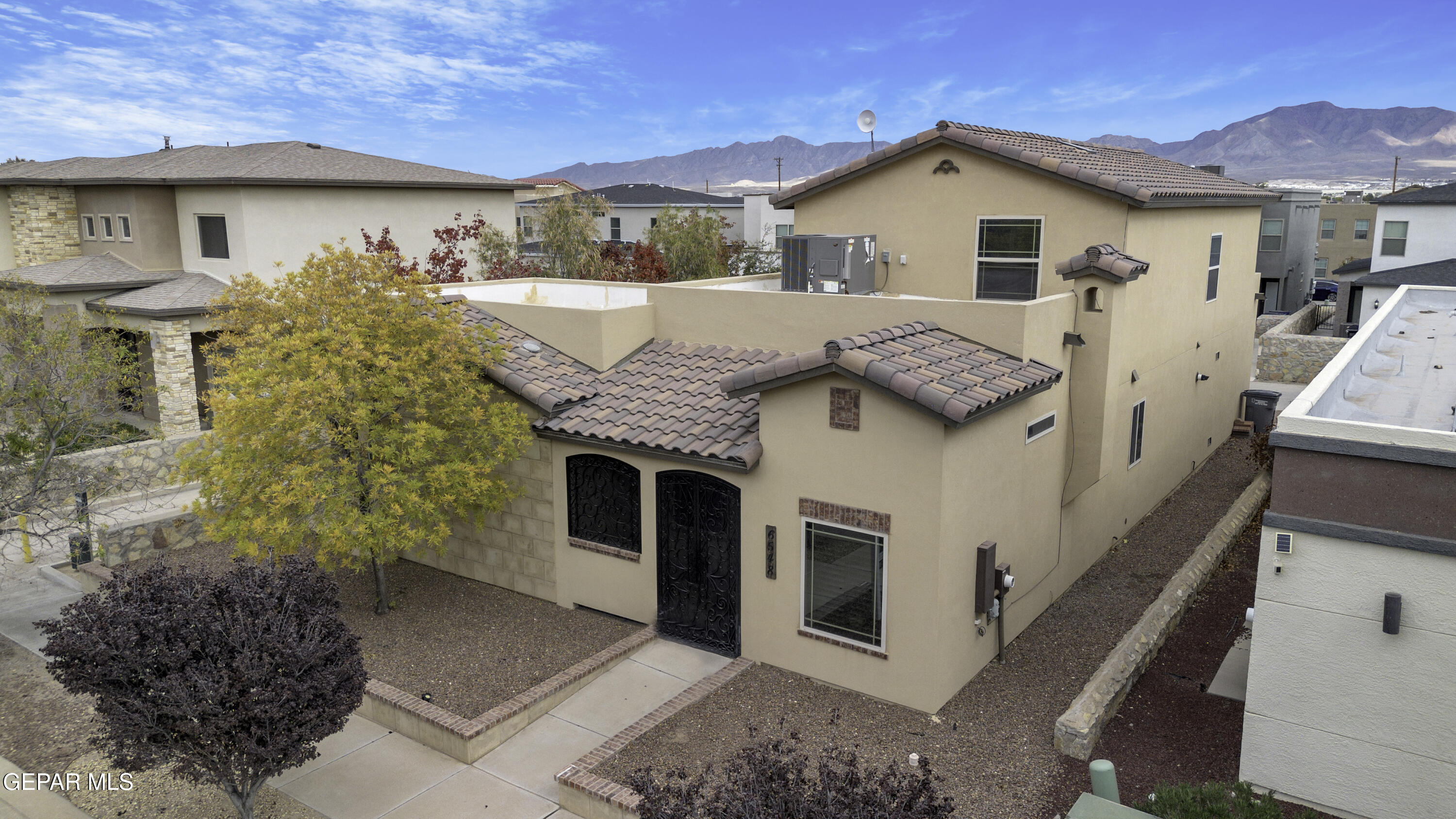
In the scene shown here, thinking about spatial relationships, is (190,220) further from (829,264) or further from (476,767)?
(476,767)

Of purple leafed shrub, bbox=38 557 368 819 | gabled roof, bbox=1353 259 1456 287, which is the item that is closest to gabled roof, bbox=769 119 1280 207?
purple leafed shrub, bbox=38 557 368 819

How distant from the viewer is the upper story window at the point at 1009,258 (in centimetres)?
1475

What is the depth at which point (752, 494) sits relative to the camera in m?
11.3

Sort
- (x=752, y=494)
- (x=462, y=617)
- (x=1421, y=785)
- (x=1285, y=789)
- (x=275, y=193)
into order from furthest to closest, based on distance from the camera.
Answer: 1. (x=275, y=193)
2. (x=462, y=617)
3. (x=752, y=494)
4. (x=1285, y=789)
5. (x=1421, y=785)

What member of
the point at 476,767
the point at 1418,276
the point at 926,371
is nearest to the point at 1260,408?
the point at 1418,276

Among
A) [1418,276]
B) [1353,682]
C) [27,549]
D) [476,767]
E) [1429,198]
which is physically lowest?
[476,767]

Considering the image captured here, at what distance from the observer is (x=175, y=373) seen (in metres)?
23.5

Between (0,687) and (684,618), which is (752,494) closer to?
(684,618)

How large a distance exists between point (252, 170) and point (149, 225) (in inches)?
156

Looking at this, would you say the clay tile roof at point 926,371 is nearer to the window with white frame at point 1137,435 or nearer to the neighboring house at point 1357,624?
the neighboring house at point 1357,624

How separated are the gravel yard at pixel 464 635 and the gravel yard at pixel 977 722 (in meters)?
2.16

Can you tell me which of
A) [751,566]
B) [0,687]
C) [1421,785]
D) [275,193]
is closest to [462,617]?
[751,566]

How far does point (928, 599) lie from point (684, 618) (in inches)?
134

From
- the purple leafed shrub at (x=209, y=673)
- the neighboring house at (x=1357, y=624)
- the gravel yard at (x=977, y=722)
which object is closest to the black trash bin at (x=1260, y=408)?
the gravel yard at (x=977, y=722)
